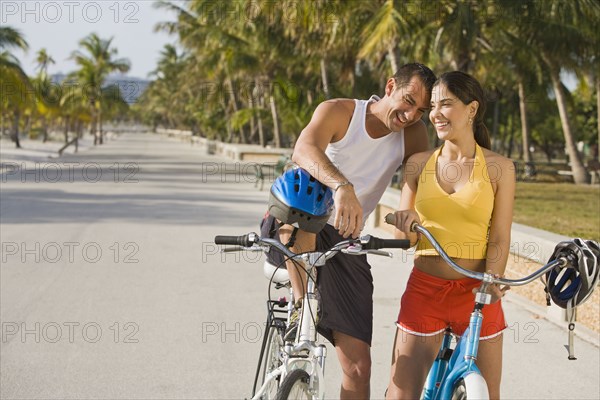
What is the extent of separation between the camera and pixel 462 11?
20.1 metres

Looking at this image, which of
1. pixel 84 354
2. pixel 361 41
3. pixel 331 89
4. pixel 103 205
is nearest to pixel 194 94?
pixel 331 89

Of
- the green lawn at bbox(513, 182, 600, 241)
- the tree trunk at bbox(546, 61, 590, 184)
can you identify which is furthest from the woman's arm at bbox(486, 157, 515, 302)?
the tree trunk at bbox(546, 61, 590, 184)

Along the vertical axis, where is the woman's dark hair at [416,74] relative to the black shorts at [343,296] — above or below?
above

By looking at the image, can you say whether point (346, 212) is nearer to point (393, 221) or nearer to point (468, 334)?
point (393, 221)

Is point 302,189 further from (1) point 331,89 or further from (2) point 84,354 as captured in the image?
(1) point 331,89

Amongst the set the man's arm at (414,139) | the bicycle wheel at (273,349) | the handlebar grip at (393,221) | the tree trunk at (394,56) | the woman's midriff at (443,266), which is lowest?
the bicycle wheel at (273,349)

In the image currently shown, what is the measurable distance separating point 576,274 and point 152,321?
4908 millimetres

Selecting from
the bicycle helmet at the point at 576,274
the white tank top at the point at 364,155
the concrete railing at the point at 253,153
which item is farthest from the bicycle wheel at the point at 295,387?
the concrete railing at the point at 253,153

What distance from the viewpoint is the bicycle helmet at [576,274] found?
2990mm

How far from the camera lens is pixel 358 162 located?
12.2 ft

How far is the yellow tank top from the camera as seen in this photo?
11.1 feet

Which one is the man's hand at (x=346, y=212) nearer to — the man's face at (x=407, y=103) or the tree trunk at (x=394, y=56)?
the man's face at (x=407, y=103)

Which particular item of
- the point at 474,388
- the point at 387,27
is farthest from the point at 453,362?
the point at 387,27

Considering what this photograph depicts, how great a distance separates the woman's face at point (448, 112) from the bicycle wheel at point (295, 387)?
110cm
